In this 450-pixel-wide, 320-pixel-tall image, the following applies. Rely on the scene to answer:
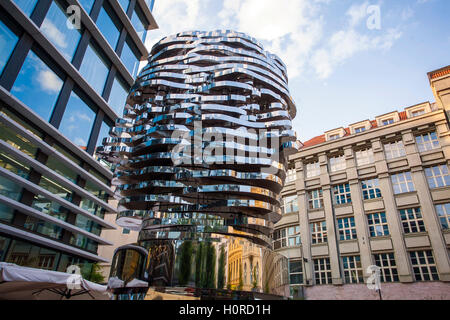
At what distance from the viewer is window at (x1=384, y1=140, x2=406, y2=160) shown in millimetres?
30947

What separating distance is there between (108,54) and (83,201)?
12.2 metres

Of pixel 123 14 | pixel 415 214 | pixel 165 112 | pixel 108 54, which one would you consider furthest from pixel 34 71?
pixel 415 214

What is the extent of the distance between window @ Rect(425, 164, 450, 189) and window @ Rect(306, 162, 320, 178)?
36.0 ft

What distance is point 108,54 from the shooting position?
24.5m

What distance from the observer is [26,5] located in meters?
16.6

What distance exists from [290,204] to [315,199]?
311 cm

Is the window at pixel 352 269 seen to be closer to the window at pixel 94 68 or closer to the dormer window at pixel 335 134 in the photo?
the dormer window at pixel 335 134

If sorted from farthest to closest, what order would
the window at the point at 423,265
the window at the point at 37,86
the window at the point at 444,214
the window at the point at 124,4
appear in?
the window at the point at 124,4, the window at the point at 444,214, the window at the point at 423,265, the window at the point at 37,86

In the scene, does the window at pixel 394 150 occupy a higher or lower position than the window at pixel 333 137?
lower

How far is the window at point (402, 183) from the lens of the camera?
1145 inches

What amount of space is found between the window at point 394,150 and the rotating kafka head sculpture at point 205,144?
28786mm

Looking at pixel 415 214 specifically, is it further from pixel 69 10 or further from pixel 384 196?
pixel 69 10

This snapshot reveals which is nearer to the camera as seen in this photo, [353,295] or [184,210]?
[184,210]

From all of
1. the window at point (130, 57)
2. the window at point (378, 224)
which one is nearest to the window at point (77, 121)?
the window at point (130, 57)
